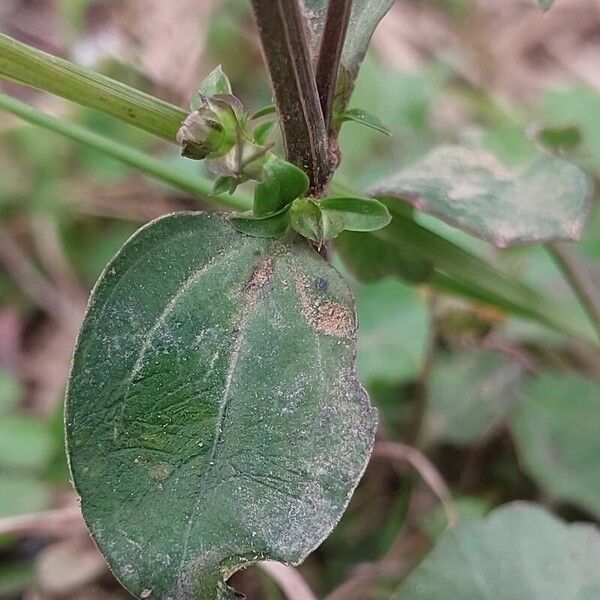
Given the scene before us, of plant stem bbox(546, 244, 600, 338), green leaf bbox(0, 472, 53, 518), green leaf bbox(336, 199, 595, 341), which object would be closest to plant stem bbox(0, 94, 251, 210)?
green leaf bbox(336, 199, 595, 341)

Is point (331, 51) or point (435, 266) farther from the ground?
→ point (331, 51)

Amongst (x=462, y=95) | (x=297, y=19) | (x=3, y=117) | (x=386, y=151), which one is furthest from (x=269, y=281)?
(x=462, y=95)

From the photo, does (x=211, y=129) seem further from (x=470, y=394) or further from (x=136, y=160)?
(x=470, y=394)

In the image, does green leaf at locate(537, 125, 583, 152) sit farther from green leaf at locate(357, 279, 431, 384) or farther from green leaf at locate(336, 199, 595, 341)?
green leaf at locate(357, 279, 431, 384)

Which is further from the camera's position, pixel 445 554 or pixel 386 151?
pixel 386 151

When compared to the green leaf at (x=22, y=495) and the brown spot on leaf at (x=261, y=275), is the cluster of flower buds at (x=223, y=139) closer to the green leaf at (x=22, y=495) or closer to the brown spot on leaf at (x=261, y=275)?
the brown spot on leaf at (x=261, y=275)

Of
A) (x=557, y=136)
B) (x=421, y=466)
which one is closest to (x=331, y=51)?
(x=557, y=136)

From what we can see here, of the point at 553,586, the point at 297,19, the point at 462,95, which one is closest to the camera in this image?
the point at 297,19

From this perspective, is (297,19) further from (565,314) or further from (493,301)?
(565,314)
